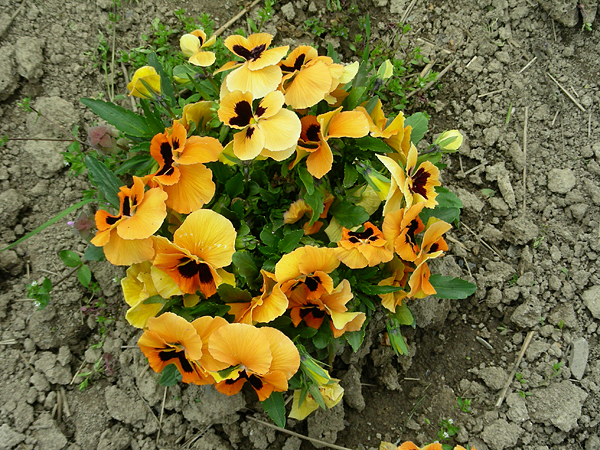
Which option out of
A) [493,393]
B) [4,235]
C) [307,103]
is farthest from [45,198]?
[493,393]

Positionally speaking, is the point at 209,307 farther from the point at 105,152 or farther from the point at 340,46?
the point at 340,46

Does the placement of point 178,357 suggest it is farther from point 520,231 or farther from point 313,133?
point 520,231

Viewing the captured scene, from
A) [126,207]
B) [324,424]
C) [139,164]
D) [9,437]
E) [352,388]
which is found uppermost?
[126,207]

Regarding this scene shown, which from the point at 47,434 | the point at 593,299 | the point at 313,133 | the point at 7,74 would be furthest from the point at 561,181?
the point at 7,74

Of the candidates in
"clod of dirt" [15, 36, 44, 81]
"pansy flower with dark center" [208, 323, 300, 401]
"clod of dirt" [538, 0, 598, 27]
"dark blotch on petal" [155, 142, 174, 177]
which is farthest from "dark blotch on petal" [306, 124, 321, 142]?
"clod of dirt" [538, 0, 598, 27]

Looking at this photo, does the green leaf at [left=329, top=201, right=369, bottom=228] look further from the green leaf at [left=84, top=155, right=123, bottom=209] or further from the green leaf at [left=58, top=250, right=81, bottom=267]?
the green leaf at [left=58, top=250, right=81, bottom=267]

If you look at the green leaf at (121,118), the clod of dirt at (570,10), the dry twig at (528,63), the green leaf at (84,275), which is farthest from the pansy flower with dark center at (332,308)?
the clod of dirt at (570,10)
